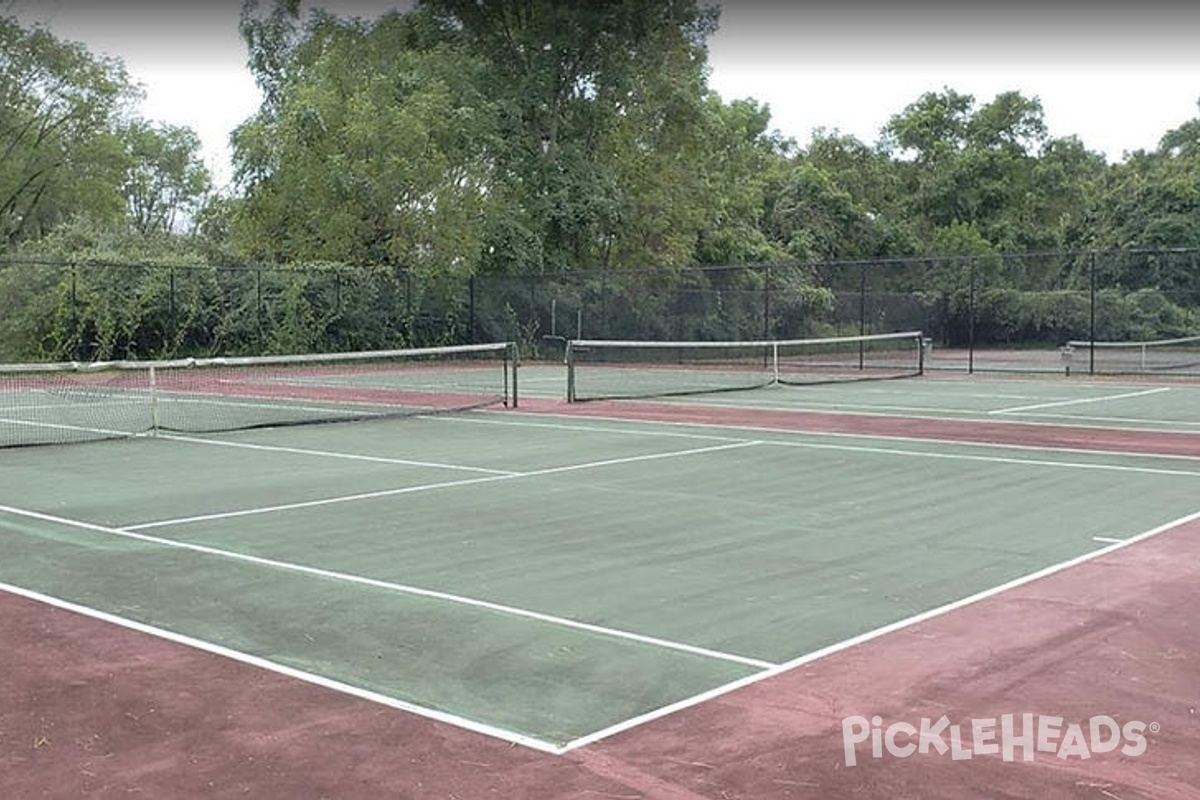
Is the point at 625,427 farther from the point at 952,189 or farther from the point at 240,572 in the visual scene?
the point at 952,189

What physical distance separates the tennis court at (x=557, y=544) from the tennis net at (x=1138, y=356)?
15.6 m

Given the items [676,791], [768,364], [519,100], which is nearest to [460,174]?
[519,100]

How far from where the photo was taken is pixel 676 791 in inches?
158

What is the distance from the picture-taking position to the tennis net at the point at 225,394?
54.4ft

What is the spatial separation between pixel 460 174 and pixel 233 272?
8025mm

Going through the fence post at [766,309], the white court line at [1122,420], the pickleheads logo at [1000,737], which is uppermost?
the fence post at [766,309]

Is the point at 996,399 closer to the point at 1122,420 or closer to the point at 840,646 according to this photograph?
the point at 1122,420

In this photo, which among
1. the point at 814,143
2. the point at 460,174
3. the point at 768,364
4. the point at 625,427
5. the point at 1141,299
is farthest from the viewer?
the point at 814,143

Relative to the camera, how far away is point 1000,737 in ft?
14.7

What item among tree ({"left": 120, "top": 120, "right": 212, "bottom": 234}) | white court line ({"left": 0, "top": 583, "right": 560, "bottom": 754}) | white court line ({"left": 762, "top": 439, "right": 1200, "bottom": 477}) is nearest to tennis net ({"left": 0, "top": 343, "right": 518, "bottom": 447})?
white court line ({"left": 762, "top": 439, "right": 1200, "bottom": 477})

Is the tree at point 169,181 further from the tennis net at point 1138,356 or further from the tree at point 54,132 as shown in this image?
the tennis net at point 1138,356

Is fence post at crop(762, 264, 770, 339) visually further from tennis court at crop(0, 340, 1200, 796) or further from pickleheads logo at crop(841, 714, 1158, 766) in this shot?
pickleheads logo at crop(841, 714, 1158, 766)

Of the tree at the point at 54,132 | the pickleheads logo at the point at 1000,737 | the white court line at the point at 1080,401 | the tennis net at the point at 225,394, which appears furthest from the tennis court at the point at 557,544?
the tree at the point at 54,132

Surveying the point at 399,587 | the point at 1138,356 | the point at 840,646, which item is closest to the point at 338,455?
the point at 399,587
